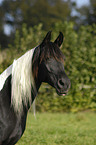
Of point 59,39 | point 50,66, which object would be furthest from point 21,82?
point 59,39

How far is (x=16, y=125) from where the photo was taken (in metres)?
2.38

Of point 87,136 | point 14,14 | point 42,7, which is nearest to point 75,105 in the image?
point 87,136

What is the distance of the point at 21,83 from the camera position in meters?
2.41

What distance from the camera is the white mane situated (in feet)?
7.92

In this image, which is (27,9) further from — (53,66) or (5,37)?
(53,66)

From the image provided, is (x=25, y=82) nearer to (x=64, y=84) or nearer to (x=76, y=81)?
(x=64, y=84)

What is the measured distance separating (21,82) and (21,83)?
12 mm

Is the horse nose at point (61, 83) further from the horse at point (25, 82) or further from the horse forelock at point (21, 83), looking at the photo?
the horse forelock at point (21, 83)

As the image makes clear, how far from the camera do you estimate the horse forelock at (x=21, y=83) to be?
2414 millimetres

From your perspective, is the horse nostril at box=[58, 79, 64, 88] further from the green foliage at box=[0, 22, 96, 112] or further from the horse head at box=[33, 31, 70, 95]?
the green foliage at box=[0, 22, 96, 112]

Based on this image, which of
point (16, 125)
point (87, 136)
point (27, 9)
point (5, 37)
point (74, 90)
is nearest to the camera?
point (16, 125)

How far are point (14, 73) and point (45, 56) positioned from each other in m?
0.42

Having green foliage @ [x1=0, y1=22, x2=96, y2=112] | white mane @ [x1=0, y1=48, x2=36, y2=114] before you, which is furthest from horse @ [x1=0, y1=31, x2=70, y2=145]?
green foliage @ [x1=0, y1=22, x2=96, y2=112]

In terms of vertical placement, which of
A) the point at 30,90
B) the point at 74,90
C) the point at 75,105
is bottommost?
the point at 75,105
